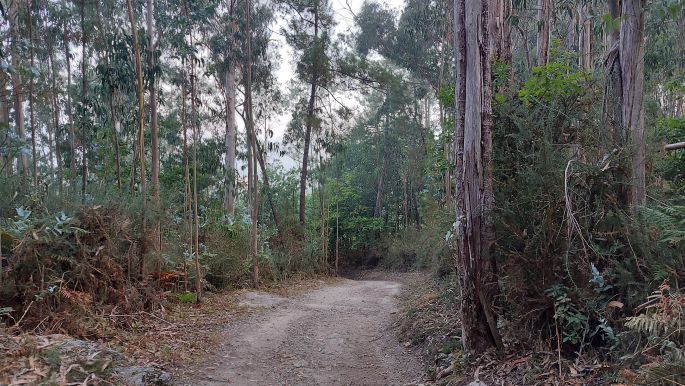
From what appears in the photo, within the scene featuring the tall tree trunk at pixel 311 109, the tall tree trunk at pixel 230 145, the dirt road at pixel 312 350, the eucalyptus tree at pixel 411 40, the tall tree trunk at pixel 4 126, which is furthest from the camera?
the eucalyptus tree at pixel 411 40

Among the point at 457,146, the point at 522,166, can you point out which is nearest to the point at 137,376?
the point at 457,146

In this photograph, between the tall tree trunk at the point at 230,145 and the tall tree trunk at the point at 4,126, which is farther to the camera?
the tall tree trunk at the point at 230,145

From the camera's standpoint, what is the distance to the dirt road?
5656mm

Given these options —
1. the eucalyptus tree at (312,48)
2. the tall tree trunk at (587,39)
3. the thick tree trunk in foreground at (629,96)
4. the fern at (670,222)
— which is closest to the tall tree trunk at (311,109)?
the eucalyptus tree at (312,48)

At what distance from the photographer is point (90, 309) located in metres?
6.78

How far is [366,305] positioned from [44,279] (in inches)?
279

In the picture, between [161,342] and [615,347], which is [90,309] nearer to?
[161,342]

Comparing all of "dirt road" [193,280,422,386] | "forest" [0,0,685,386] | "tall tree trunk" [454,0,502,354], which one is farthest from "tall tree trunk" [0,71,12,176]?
"tall tree trunk" [454,0,502,354]

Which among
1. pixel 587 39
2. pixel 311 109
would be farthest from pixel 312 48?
pixel 587 39

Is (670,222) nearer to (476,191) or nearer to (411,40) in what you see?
(476,191)

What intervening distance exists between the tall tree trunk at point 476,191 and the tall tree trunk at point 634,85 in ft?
4.35

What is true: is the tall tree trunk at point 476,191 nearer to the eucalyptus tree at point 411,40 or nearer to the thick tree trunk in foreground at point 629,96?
the thick tree trunk in foreground at point 629,96

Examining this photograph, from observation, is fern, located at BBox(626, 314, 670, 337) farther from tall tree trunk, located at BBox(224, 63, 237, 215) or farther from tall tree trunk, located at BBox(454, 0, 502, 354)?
tall tree trunk, located at BBox(224, 63, 237, 215)

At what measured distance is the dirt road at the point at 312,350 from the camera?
5656 millimetres
